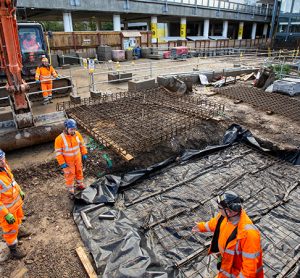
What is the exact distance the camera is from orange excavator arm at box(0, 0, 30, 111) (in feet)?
20.6

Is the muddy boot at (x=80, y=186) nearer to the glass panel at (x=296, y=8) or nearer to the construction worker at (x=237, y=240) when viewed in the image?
the construction worker at (x=237, y=240)

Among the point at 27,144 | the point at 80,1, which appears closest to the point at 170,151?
the point at 27,144

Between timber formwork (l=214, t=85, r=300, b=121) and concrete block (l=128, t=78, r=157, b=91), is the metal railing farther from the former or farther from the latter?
concrete block (l=128, t=78, r=157, b=91)

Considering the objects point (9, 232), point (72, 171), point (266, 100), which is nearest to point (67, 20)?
point (266, 100)

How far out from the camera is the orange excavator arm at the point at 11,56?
6268 mm

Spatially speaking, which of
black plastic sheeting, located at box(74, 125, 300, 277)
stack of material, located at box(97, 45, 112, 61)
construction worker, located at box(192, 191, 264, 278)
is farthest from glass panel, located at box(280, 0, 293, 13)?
construction worker, located at box(192, 191, 264, 278)

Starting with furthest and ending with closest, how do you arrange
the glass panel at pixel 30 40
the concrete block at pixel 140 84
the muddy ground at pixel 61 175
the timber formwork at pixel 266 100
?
1. the concrete block at pixel 140 84
2. the glass panel at pixel 30 40
3. the timber formwork at pixel 266 100
4. the muddy ground at pixel 61 175

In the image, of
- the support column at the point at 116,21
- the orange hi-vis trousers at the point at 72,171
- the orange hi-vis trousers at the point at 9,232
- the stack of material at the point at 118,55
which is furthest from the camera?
the support column at the point at 116,21

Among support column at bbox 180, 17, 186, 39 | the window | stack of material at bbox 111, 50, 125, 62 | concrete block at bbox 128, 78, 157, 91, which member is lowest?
concrete block at bbox 128, 78, 157, 91

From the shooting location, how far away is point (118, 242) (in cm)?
439

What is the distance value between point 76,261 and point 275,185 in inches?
192

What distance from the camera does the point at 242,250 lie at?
8.95 feet

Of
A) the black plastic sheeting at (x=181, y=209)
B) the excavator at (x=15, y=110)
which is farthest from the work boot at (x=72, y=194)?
the excavator at (x=15, y=110)

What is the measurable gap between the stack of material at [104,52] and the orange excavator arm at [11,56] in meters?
18.3
